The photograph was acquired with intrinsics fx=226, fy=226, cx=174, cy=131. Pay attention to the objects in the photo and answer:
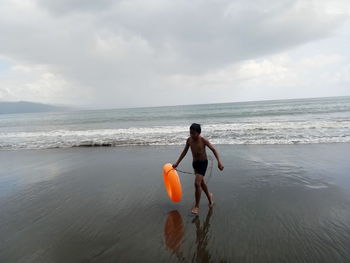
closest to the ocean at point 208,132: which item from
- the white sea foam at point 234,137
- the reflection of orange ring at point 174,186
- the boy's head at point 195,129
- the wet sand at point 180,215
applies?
the white sea foam at point 234,137

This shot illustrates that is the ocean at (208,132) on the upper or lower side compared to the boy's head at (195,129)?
lower

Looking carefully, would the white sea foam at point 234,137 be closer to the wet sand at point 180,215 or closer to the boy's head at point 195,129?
the wet sand at point 180,215

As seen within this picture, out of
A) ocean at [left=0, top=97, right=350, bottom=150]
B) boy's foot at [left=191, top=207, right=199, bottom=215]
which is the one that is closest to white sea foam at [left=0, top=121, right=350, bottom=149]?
ocean at [left=0, top=97, right=350, bottom=150]

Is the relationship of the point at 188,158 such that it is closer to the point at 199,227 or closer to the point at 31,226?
the point at 199,227

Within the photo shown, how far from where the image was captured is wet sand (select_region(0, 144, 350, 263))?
333 cm

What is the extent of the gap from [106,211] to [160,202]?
1.18 metres

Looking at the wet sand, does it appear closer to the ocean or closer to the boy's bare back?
the boy's bare back

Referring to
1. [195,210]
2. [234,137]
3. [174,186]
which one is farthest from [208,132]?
[195,210]

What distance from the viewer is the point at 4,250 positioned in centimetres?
358

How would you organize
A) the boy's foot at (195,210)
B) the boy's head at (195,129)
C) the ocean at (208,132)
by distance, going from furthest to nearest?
the ocean at (208,132), the boy's foot at (195,210), the boy's head at (195,129)

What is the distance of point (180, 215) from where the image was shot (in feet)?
14.6

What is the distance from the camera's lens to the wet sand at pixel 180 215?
3.33 meters

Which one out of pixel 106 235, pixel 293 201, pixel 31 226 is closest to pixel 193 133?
pixel 106 235

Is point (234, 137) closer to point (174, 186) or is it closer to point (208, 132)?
point (208, 132)
